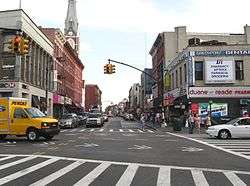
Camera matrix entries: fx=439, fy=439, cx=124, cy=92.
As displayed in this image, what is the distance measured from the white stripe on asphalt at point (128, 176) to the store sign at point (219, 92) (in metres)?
34.2

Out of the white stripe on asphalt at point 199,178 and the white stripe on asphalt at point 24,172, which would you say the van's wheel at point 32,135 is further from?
the white stripe on asphalt at point 199,178

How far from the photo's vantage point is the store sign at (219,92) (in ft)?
155

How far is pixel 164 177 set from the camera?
1170 cm

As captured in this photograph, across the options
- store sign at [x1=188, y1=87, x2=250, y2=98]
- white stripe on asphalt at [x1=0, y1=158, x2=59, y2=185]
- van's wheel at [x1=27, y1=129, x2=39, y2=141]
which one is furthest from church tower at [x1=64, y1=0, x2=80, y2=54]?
white stripe on asphalt at [x1=0, y1=158, x2=59, y2=185]

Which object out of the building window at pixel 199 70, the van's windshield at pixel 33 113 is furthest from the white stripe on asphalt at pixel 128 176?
the building window at pixel 199 70

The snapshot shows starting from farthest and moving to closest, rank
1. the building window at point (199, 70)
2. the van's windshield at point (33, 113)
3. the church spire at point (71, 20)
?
the church spire at point (71, 20), the building window at point (199, 70), the van's windshield at point (33, 113)

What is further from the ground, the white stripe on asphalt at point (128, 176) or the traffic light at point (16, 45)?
the traffic light at point (16, 45)

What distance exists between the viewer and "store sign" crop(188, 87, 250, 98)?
47.3 meters

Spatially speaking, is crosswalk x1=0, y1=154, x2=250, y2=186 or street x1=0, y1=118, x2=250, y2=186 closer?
crosswalk x1=0, y1=154, x2=250, y2=186

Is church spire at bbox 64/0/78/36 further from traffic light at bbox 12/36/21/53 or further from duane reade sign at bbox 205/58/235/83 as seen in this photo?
traffic light at bbox 12/36/21/53

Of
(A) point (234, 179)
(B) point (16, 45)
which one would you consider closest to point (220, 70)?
(B) point (16, 45)

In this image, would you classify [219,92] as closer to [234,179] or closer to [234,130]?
[234,130]

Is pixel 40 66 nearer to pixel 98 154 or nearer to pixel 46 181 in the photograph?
pixel 98 154

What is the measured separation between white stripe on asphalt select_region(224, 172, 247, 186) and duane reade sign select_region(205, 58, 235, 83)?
35.5 meters
